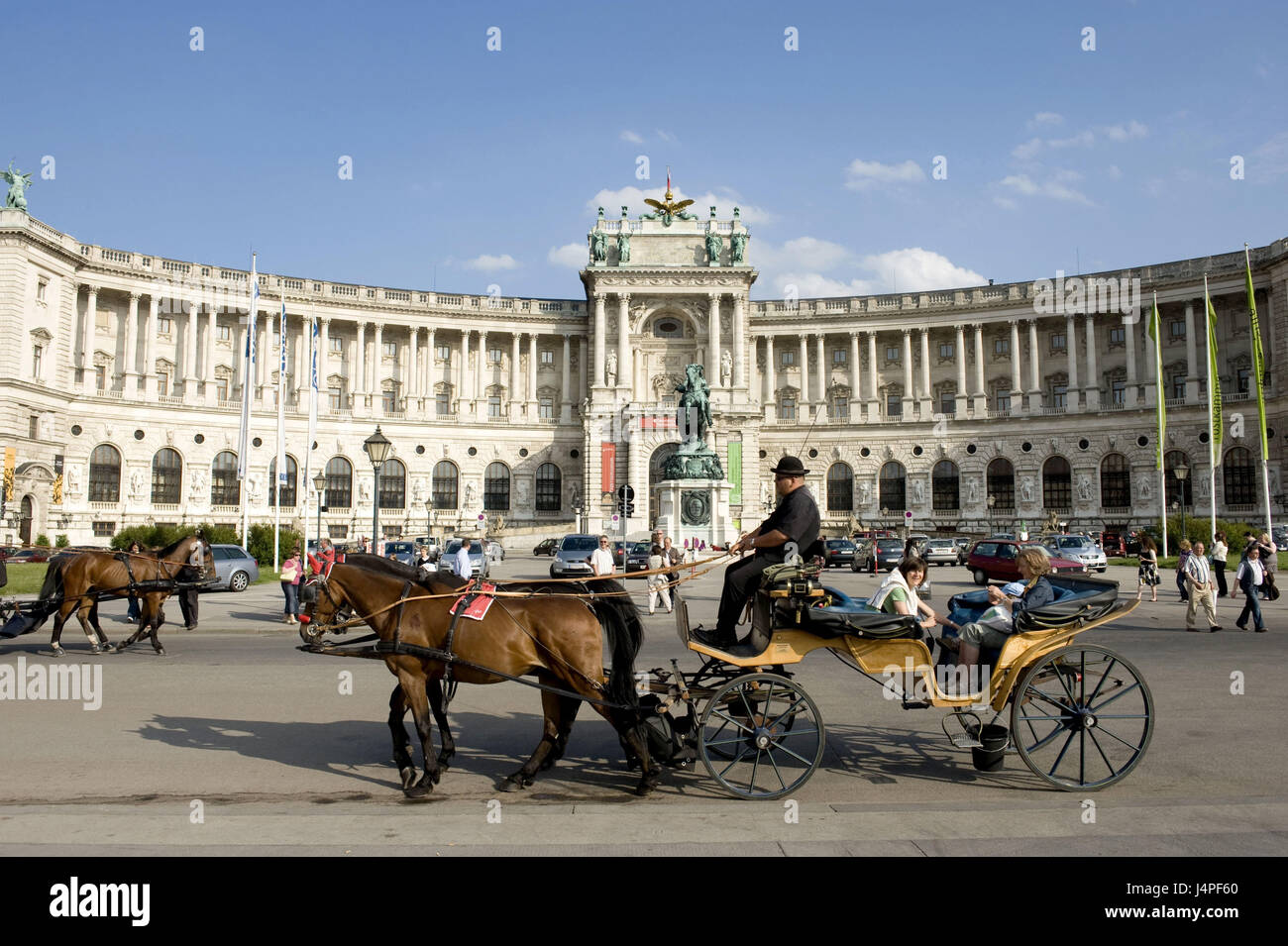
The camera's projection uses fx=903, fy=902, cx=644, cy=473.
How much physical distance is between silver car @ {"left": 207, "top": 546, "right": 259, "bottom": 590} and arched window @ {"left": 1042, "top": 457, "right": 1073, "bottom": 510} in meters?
56.9

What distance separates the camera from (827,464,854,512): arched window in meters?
72.5

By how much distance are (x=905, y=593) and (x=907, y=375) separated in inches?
2655

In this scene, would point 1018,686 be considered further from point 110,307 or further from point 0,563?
point 110,307

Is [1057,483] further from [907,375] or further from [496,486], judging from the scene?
[496,486]

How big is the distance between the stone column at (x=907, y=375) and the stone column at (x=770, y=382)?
10475 mm

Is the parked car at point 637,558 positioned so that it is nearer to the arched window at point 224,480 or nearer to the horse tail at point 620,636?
the horse tail at point 620,636

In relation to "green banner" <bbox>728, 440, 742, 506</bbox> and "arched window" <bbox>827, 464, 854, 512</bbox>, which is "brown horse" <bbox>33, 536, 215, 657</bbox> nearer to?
"green banner" <bbox>728, 440, 742, 506</bbox>

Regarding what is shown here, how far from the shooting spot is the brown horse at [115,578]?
14.4 m

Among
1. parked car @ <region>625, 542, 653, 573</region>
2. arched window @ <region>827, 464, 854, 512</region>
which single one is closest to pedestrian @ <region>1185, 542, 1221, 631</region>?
parked car @ <region>625, 542, 653, 573</region>

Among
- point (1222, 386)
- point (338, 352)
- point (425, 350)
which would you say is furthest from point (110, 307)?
point (1222, 386)

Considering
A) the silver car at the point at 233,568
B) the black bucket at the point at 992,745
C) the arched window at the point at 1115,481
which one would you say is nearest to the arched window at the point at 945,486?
the arched window at the point at 1115,481
